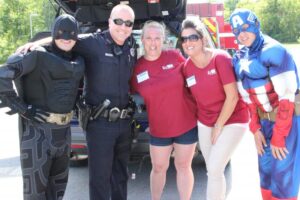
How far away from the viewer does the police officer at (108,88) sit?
346 centimetres

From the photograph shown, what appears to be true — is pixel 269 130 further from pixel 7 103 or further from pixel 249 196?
pixel 7 103

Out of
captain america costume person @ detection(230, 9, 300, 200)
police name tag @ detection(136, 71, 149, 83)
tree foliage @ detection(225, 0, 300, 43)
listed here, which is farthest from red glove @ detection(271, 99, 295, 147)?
tree foliage @ detection(225, 0, 300, 43)

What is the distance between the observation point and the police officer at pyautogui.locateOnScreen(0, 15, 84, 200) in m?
3.09

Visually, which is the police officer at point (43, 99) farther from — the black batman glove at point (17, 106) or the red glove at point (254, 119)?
the red glove at point (254, 119)

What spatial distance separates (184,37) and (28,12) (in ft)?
102

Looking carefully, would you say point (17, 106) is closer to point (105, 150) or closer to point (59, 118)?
point (59, 118)

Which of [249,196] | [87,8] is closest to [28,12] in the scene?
[87,8]

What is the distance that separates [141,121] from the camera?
4.44 meters

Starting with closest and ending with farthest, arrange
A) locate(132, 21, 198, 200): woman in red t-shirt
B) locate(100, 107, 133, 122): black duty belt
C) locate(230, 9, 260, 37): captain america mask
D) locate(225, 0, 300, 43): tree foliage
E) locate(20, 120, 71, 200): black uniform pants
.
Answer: locate(230, 9, 260, 37): captain america mask → locate(20, 120, 71, 200): black uniform pants → locate(100, 107, 133, 122): black duty belt → locate(132, 21, 198, 200): woman in red t-shirt → locate(225, 0, 300, 43): tree foliage

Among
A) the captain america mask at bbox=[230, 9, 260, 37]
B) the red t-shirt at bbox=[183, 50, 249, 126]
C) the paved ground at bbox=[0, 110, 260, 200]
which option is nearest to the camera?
the captain america mask at bbox=[230, 9, 260, 37]

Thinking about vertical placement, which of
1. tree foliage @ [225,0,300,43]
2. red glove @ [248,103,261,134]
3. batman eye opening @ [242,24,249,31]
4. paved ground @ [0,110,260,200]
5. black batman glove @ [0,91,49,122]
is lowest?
paved ground @ [0,110,260,200]

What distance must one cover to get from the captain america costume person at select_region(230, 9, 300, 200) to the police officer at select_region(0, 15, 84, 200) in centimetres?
131

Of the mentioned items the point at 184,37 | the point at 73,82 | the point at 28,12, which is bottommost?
the point at 73,82

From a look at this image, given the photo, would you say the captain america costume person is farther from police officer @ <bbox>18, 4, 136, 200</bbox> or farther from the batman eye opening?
police officer @ <bbox>18, 4, 136, 200</bbox>
